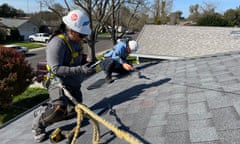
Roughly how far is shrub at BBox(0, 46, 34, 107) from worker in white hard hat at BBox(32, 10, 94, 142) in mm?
6839

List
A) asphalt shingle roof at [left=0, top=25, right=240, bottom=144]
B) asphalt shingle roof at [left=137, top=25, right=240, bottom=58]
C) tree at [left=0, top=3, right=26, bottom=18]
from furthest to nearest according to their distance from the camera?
1. tree at [left=0, top=3, right=26, bottom=18]
2. asphalt shingle roof at [left=137, top=25, right=240, bottom=58]
3. asphalt shingle roof at [left=0, top=25, right=240, bottom=144]

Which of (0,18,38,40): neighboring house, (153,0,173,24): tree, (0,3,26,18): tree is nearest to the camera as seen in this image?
(153,0,173,24): tree

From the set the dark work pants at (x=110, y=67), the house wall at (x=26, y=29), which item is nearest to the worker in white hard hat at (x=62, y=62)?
the dark work pants at (x=110, y=67)

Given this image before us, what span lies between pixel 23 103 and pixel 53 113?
926 cm

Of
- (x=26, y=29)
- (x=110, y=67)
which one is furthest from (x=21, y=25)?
(x=110, y=67)

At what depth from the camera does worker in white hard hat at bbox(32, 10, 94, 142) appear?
2621 millimetres

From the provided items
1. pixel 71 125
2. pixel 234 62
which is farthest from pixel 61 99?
pixel 234 62

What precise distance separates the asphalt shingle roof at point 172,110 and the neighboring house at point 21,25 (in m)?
39.6

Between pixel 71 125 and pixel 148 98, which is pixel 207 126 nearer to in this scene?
pixel 148 98

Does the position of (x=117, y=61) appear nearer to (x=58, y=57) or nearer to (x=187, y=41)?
(x=58, y=57)

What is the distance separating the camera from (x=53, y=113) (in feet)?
9.19

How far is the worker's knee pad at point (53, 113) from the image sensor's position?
2799mm

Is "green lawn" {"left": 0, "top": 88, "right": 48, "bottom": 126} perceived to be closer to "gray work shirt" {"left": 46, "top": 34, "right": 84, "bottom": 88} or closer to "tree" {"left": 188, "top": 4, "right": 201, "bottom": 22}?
"gray work shirt" {"left": 46, "top": 34, "right": 84, "bottom": 88}

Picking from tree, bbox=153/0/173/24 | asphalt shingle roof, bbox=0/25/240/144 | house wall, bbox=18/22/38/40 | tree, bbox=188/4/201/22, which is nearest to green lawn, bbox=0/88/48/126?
asphalt shingle roof, bbox=0/25/240/144
